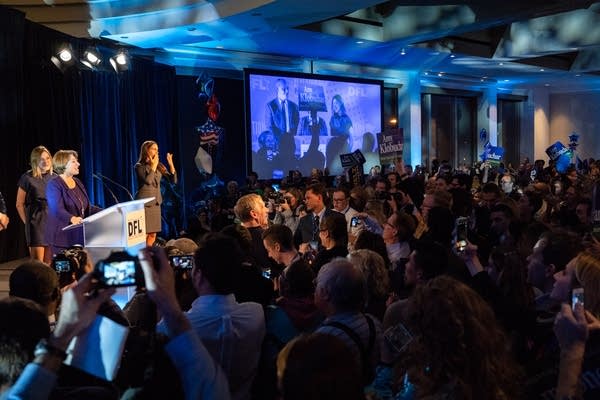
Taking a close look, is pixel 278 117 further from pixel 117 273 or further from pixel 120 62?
pixel 117 273

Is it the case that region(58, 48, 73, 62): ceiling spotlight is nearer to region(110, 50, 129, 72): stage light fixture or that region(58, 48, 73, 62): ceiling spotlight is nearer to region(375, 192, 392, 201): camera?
region(110, 50, 129, 72): stage light fixture

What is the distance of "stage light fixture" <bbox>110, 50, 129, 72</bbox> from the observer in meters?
9.33

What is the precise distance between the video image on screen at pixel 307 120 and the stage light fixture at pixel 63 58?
412 cm

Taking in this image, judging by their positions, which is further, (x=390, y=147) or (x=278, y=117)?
(x=278, y=117)

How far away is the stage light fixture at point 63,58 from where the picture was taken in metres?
8.21

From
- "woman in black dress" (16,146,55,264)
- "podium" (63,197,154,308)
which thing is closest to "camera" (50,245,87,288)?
"podium" (63,197,154,308)

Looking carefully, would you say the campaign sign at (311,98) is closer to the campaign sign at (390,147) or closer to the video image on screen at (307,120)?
the video image on screen at (307,120)

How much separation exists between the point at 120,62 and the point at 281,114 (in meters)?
4.43

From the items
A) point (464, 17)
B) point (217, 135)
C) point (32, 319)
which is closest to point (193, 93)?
point (217, 135)

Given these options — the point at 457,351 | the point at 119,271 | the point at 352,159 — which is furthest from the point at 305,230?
the point at 352,159

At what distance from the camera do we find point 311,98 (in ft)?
45.1

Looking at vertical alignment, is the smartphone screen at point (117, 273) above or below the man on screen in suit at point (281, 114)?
below

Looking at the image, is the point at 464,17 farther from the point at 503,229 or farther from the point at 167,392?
the point at 167,392

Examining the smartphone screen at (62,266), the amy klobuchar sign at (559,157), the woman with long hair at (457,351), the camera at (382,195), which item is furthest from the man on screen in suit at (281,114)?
the woman with long hair at (457,351)
